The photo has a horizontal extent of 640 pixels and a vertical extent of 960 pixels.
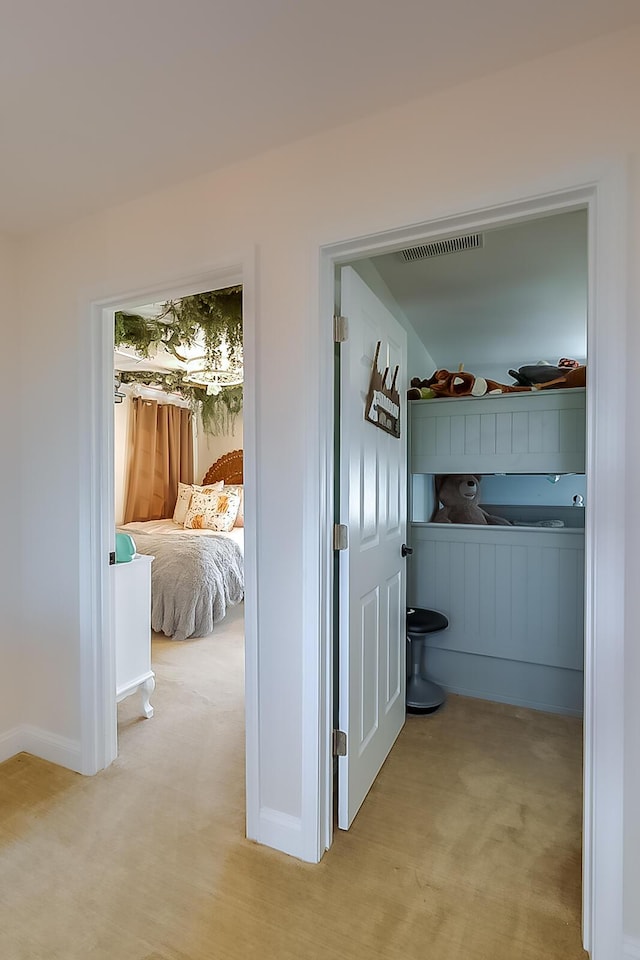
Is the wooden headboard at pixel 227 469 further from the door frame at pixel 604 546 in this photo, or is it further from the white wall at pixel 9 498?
the door frame at pixel 604 546

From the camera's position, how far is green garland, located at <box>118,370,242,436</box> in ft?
16.5

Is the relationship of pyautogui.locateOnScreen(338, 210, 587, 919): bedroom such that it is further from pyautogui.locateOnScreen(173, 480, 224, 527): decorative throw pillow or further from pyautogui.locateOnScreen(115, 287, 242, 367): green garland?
pyautogui.locateOnScreen(173, 480, 224, 527): decorative throw pillow

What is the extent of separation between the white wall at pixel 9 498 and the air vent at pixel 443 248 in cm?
179

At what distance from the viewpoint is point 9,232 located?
2.23 metres

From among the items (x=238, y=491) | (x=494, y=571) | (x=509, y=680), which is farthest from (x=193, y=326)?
(x=238, y=491)

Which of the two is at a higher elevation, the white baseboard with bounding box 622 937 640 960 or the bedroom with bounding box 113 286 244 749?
the bedroom with bounding box 113 286 244 749

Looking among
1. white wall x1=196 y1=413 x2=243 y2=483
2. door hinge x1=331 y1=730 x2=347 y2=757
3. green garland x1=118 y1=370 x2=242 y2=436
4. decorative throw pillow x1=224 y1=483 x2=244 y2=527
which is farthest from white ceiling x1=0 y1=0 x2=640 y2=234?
white wall x1=196 y1=413 x2=243 y2=483

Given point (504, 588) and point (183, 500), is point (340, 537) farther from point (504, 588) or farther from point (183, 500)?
point (183, 500)

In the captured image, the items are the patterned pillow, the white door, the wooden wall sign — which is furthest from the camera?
the patterned pillow

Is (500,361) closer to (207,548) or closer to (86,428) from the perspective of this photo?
(207,548)

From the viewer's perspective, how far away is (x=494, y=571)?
112 inches

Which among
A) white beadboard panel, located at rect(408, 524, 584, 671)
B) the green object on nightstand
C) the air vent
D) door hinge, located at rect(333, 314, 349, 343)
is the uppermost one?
the air vent

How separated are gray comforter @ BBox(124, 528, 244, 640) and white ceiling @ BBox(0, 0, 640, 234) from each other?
2.79m

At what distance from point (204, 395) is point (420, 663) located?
3769mm
